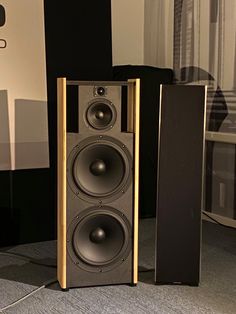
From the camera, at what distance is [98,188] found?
174 cm

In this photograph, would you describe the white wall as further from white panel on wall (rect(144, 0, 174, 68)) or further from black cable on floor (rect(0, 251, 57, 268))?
black cable on floor (rect(0, 251, 57, 268))

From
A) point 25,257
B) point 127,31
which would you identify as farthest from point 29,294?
point 127,31

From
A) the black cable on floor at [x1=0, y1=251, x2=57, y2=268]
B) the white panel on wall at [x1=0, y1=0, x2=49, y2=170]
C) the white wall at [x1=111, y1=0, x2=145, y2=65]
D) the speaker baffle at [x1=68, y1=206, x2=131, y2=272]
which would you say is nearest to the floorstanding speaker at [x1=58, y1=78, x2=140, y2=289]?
the speaker baffle at [x1=68, y1=206, x2=131, y2=272]

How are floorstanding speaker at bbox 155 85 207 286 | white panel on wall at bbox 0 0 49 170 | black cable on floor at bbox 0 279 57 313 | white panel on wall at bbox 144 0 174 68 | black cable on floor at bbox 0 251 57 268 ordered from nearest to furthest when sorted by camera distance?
1. black cable on floor at bbox 0 279 57 313
2. floorstanding speaker at bbox 155 85 207 286
3. black cable on floor at bbox 0 251 57 268
4. white panel on wall at bbox 0 0 49 170
5. white panel on wall at bbox 144 0 174 68

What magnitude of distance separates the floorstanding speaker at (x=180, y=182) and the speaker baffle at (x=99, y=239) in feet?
0.41

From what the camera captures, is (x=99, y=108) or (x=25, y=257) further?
(x=25, y=257)

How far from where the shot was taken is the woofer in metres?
1.71

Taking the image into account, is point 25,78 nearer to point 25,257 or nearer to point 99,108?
point 99,108

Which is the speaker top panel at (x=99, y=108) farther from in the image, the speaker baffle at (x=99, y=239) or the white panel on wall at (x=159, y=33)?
the white panel on wall at (x=159, y=33)

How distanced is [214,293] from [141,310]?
30 centimetres

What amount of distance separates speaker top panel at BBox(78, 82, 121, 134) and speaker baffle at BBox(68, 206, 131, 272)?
0.28m

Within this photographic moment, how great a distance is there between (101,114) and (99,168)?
0.60 feet

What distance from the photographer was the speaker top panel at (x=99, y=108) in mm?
1696

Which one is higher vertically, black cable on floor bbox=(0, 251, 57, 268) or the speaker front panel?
the speaker front panel
